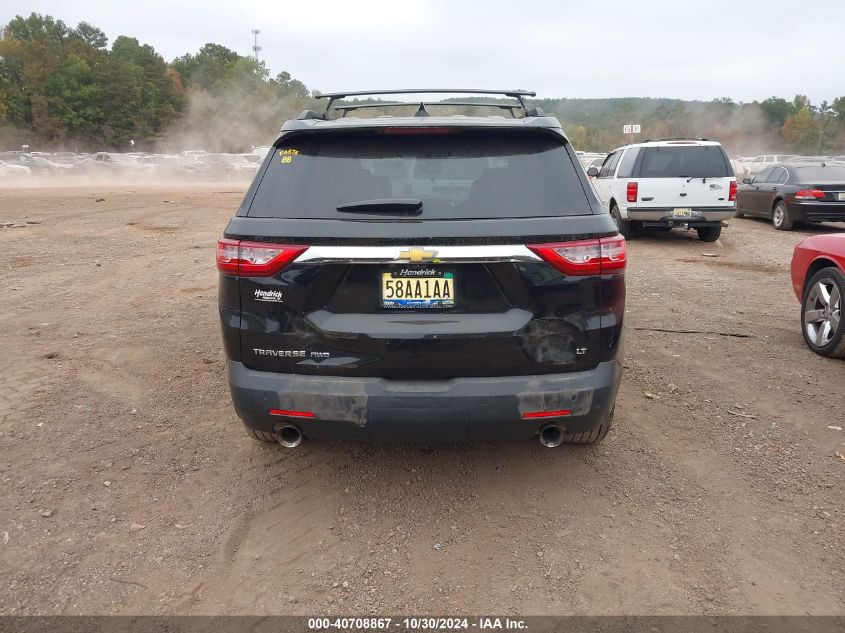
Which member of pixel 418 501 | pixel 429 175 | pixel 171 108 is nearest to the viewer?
pixel 429 175

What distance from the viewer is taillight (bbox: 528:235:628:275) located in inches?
111

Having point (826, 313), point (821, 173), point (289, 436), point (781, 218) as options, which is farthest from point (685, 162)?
point (289, 436)

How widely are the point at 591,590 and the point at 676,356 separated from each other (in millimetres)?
3290

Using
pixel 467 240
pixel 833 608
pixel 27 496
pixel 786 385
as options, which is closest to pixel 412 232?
pixel 467 240

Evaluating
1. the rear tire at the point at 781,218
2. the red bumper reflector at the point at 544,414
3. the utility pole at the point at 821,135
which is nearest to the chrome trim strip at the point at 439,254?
the red bumper reflector at the point at 544,414

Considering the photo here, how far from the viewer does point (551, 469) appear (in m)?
3.72

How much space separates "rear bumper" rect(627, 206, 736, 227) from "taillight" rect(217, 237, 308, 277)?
10.3 meters

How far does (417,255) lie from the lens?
279 cm

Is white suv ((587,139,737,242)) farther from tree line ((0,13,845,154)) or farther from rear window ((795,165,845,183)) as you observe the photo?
tree line ((0,13,845,154))

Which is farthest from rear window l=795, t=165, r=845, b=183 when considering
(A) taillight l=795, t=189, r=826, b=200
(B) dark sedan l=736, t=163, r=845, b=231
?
(A) taillight l=795, t=189, r=826, b=200

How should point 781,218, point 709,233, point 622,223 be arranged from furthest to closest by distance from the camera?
point 781,218 → point 709,233 → point 622,223

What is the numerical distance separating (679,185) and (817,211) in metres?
4.04

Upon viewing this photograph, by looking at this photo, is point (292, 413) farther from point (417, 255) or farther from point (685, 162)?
point (685, 162)

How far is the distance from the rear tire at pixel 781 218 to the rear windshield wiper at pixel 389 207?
545 inches
